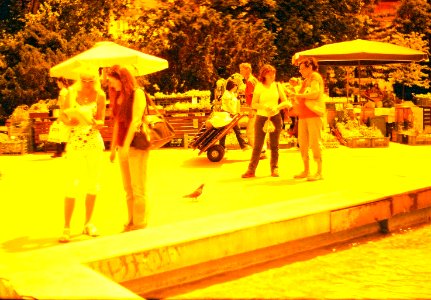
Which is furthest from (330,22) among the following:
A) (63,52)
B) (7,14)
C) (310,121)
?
(310,121)

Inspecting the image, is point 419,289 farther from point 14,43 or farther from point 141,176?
point 14,43

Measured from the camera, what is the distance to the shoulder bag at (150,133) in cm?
685

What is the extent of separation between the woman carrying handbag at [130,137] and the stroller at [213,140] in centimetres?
561

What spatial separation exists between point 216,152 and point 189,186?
2819 mm

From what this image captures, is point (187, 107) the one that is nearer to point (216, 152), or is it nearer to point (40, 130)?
point (40, 130)

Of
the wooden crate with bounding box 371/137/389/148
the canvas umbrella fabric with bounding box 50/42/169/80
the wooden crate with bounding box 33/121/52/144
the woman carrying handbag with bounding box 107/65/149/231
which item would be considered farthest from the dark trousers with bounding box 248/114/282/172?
the wooden crate with bounding box 33/121/52/144

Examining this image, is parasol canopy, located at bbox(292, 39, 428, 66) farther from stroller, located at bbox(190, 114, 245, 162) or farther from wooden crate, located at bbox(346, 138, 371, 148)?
stroller, located at bbox(190, 114, 245, 162)

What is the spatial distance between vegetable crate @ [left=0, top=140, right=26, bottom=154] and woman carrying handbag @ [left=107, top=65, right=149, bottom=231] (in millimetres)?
9844

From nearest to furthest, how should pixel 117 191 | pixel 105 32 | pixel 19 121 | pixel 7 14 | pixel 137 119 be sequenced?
pixel 137 119
pixel 117 191
pixel 19 121
pixel 105 32
pixel 7 14

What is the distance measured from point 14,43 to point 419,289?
843 inches

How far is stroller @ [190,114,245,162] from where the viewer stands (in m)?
12.6

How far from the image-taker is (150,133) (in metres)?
7.02

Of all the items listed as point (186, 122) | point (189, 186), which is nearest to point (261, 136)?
point (189, 186)

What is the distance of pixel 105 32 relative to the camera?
2678cm
